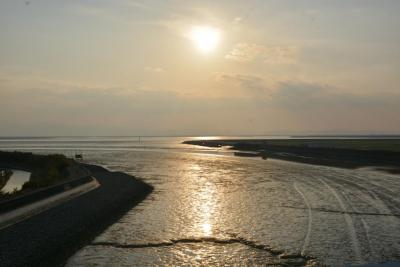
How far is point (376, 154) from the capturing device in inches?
2805

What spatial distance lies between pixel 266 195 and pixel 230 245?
13838 mm

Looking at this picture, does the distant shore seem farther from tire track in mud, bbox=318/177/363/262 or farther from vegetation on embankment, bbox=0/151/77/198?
vegetation on embankment, bbox=0/151/77/198

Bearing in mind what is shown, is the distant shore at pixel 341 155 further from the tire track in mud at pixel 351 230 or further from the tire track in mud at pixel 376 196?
the tire track in mud at pixel 351 230

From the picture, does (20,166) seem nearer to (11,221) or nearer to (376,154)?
(376,154)

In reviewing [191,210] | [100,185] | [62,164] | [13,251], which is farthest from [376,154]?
[13,251]

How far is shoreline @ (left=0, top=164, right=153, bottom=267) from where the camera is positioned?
12391mm

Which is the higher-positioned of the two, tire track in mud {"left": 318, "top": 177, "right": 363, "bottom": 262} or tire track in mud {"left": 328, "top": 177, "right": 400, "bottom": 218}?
tire track in mud {"left": 318, "top": 177, "right": 363, "bottom": 262}

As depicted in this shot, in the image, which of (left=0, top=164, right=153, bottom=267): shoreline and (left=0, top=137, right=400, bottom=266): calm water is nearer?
(left=0, top=164, right=153, bottom=267): shoreline

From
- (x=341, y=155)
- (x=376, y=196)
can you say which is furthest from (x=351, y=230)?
(x=341, y=155)

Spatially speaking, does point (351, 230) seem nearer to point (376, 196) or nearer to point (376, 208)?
point (376, 208)

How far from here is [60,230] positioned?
51.9 ft

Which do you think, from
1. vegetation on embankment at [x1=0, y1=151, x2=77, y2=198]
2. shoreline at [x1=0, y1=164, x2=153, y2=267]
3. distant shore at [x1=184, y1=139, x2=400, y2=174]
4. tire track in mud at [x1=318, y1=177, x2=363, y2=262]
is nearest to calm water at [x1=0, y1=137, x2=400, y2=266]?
tire track in mud at [x1=318, y1=177, x2=363, y2=262]

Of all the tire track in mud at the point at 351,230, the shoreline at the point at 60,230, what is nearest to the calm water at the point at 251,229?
the tire track in mud at the point at 351,230

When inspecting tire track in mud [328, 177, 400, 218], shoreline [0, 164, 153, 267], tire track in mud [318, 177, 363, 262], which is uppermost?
shoreline [0, 164, 153, 267]
